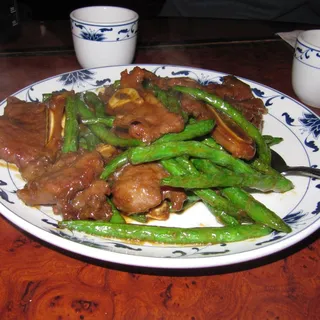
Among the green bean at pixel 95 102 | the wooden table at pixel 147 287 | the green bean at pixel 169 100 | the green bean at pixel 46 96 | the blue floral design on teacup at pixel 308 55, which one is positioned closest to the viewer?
the wooden table at pixel 147 287

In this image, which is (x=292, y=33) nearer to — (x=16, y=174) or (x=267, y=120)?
(x=267, y=120)

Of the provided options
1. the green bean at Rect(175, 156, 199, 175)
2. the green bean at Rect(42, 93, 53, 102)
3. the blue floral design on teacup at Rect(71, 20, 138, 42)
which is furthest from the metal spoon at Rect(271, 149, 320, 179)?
the blue floral design on teacup at Rect(71, 20, 138, 42)

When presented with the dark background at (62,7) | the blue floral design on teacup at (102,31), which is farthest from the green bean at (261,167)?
the dark background at (62,7)

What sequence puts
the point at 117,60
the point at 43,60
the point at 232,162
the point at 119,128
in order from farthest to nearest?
the point at 43,60
the point at 117,60
the point at 119,128
the point at 232,162

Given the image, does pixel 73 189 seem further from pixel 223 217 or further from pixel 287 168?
pixel 287 168

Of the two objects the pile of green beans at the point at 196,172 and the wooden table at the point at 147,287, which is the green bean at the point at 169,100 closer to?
the pile of green beans at the point at 196,172

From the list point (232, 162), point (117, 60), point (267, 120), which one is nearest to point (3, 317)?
point (232, 162)

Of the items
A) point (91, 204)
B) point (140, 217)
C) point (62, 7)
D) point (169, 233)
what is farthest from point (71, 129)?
point (62, 7)
